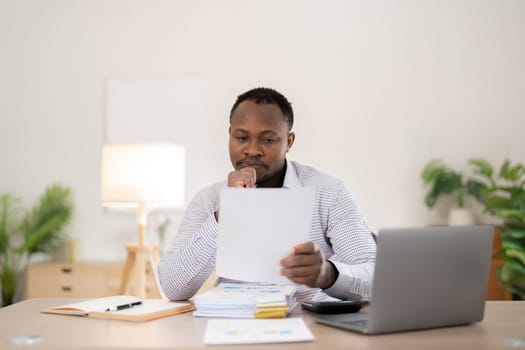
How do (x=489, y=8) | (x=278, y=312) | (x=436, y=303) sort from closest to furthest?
(x=436, y=303), (x=278, y=312), (x=489, y=8)

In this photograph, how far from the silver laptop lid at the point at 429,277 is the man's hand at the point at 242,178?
0.76m

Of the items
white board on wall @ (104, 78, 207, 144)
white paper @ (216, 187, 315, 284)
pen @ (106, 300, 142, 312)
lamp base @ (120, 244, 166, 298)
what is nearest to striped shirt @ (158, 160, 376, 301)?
pen @ (106, 300, 142, 312)

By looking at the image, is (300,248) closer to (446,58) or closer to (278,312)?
(278,312)

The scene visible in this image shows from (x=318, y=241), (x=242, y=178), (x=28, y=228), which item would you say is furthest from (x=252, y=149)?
(x=28, y=228)

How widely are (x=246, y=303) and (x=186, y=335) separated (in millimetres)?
240

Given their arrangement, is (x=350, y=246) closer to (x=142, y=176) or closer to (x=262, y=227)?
(x=262, y=227)

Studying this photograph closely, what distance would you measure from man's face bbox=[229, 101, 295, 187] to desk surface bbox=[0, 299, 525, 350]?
2.13 ft

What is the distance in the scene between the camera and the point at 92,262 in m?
5.53

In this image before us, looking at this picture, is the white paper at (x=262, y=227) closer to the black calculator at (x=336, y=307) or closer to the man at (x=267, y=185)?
the black calculator at (x=336, y=307)

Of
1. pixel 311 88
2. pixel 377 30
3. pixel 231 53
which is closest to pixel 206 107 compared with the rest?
pixel 231 53

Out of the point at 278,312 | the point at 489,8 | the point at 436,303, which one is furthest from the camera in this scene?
the point at 489,8

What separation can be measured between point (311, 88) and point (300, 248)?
386 centimetres

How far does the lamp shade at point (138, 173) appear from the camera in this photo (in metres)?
3.83

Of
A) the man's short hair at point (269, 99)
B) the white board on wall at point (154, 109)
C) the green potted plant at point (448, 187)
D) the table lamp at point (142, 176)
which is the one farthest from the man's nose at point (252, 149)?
the white board on wall at point (154, 109)
